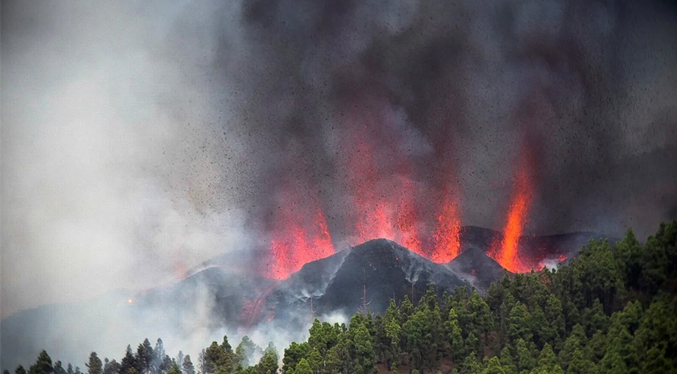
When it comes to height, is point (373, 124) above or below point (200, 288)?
above

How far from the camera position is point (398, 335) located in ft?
215

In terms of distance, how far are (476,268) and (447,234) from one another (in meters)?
10.2

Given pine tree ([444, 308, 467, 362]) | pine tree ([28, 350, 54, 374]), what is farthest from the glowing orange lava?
pine tree ([444, 308, 467, 362])

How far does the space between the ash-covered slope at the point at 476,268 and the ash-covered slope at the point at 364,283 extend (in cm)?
153

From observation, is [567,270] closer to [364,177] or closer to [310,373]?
[310,373]

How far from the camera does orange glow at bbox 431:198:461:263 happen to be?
346 ft

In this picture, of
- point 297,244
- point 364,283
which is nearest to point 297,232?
point 297,244

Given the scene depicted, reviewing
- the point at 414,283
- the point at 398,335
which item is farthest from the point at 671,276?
the point at 414,283

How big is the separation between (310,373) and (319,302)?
→ 1142 inches

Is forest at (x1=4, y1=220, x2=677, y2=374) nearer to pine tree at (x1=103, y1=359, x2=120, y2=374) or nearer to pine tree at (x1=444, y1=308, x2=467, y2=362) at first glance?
pine tree at (x1=444, y1=308, x2=467, y2=362)

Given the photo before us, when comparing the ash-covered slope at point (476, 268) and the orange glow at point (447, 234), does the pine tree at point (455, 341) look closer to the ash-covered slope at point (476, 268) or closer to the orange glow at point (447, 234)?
the ash-covered slope at point (476, 268)

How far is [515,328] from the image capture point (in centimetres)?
6400

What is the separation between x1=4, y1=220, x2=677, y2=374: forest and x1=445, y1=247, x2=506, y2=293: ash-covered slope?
2508 centimetres

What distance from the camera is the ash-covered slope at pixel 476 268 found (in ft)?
310
